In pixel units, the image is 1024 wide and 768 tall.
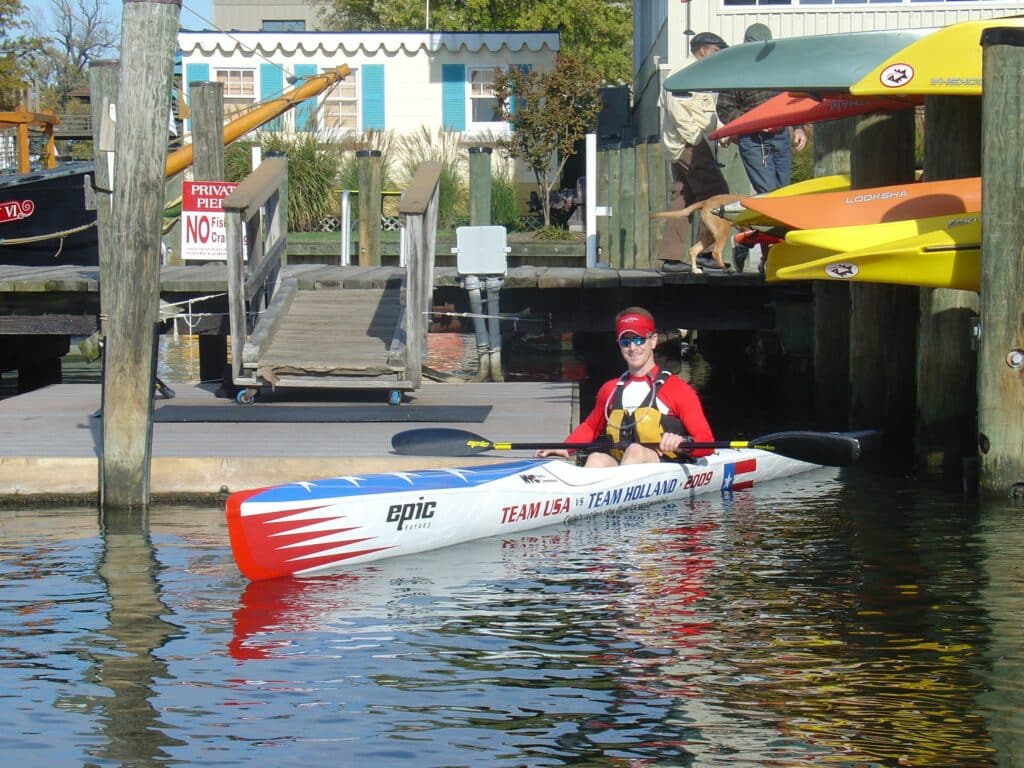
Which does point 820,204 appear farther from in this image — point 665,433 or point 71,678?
A: point 71,678

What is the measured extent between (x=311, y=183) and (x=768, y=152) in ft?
31.9

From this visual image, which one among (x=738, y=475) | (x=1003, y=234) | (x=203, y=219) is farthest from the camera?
(x=203, y=219)

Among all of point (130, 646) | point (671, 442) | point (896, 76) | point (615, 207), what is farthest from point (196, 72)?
point (130, 646)

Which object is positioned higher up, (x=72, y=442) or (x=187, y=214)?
(x=187, y=214)

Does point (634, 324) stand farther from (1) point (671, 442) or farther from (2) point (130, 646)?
(2) point (130, 646)

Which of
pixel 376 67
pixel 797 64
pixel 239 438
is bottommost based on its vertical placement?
pixel 239 438

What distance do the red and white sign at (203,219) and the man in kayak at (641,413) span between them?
4.71 metres

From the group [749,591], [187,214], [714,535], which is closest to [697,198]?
[187,214]

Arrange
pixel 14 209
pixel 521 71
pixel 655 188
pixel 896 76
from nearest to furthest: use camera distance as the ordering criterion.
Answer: pixel 896 76, pixel 655 188, pixel 14 209, pixel 521 71

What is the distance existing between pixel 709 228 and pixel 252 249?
13.9 ft

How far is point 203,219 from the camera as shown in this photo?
13203mm

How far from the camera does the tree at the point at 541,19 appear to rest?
33250 millimetres

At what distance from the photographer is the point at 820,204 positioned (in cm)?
1188

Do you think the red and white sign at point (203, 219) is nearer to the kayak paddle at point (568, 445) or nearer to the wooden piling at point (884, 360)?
the kayak paddle at point (568, 445)
